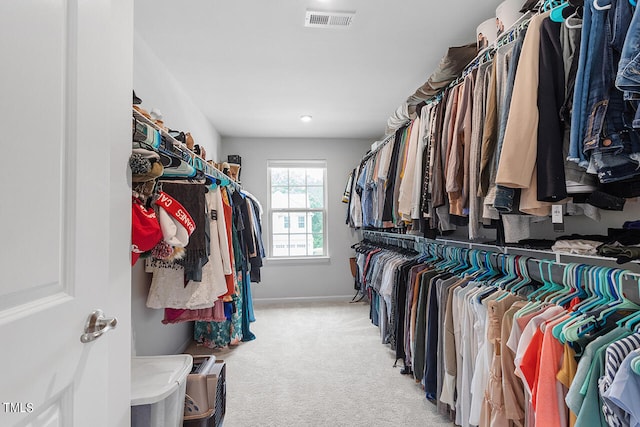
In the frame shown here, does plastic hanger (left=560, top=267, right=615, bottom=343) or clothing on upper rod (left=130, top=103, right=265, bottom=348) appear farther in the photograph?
clothing on upper rod (left=130, top=103, right=265, bottom=348)

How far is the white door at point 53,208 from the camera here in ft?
1.80

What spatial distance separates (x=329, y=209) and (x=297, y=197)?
0.52 m

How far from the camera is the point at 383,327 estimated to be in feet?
10.3

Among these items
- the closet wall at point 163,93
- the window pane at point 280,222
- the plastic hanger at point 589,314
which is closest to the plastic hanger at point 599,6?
the plastic hanger at point 589,314

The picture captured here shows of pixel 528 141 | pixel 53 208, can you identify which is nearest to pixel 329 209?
pixel 528 141

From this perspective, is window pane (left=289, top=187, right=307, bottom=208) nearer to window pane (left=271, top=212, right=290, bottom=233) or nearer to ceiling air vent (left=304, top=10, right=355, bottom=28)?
window pane (left=271, top=212, right=290, bottom=233)

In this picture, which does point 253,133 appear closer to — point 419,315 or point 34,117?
point 419,315

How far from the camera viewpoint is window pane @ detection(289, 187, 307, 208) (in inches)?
200

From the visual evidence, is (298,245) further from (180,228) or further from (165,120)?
(180,228)

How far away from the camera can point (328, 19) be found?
2.06 metres

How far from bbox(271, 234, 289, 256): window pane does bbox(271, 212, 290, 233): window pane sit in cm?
8

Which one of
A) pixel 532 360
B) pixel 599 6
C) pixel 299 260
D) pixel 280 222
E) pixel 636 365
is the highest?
pixel 599 6

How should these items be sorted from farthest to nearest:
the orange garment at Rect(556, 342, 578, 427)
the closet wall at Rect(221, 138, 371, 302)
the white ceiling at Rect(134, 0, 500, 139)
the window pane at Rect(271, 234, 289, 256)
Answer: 1. the window pane at Rect(271, 234, 289, 256)
2. the closet wall at Rect(221, 138, 371, 302)
3. the white ceiling at Rect(134, 0, 500, 139)
4. the orange garment at Rect(556, 342, 578, 427)

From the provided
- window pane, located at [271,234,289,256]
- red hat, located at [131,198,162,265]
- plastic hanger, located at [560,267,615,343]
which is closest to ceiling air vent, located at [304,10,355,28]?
red hat, located at [131,198,162,265]
